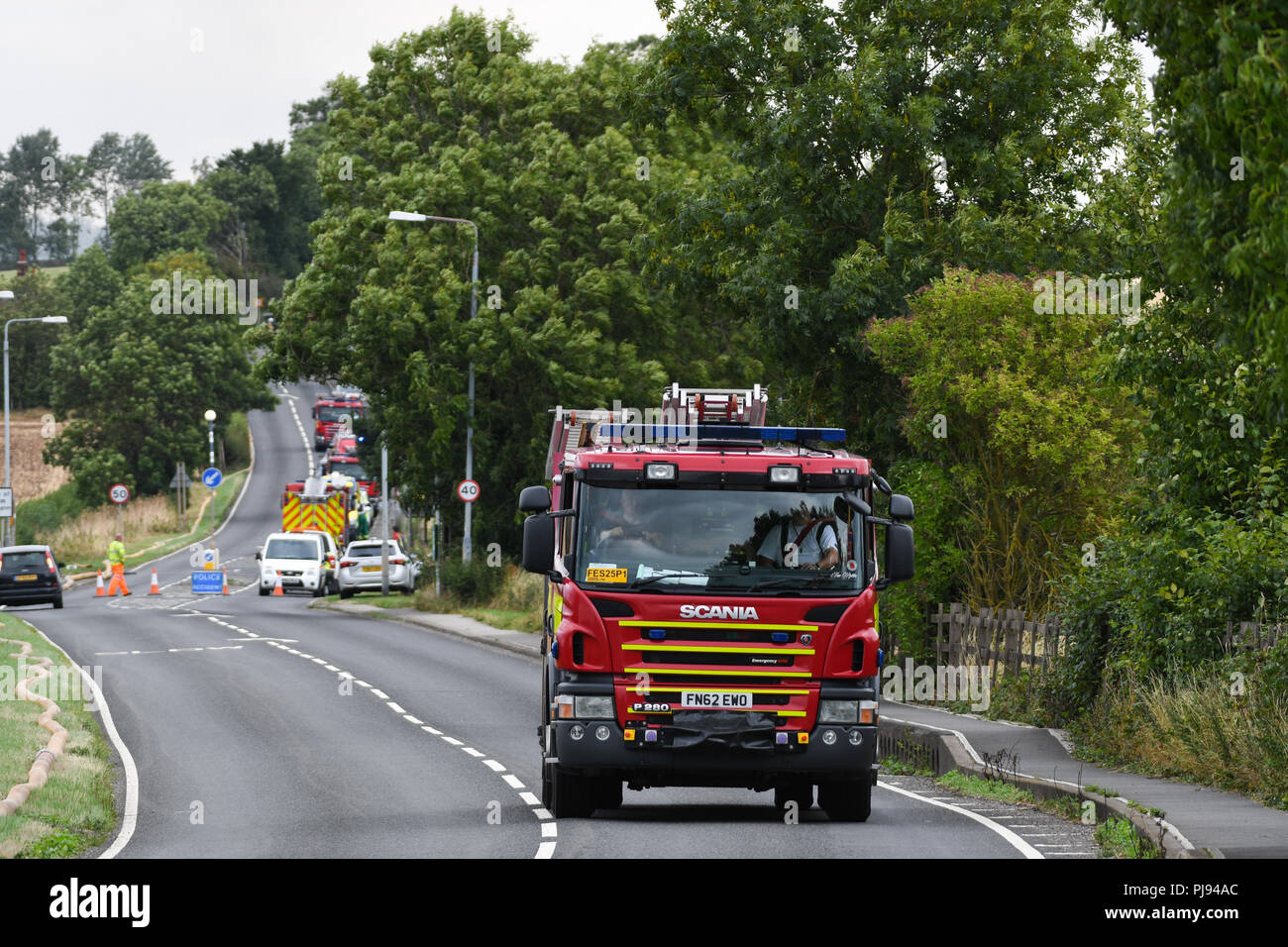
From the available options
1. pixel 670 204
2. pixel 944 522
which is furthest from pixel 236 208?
pixel 944 522

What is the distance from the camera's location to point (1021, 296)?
2398 cm

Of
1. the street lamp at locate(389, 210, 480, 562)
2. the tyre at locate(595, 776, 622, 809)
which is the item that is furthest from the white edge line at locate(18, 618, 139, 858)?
the street lamp at locate(389, 210, 480, 562)

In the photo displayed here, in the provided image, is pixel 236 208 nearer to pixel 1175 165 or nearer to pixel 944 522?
pixel 944 522

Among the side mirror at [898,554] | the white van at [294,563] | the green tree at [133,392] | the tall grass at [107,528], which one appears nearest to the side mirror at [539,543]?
the side mirror at [898,554]

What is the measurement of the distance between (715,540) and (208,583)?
44.2 meters

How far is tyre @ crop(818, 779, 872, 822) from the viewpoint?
47.6 feet

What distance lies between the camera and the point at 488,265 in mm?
44938

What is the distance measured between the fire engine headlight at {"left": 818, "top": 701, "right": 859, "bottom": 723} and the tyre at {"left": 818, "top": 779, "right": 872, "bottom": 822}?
3.34ft

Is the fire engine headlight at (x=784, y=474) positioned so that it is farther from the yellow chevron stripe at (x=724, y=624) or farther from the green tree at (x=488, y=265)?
the green tree at (x=488, y=265)

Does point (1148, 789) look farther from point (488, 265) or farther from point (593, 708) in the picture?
point (488, 265)

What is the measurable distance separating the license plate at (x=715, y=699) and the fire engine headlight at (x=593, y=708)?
1.75ft

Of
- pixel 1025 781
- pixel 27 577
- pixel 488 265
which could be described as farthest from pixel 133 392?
pixel 1025 781

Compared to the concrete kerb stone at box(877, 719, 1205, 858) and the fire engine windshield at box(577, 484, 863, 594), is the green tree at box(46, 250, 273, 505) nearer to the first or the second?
the concrete kerb stone at box(877, 719, 1205, 858)

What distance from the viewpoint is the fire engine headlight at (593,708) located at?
1349 centimetres
